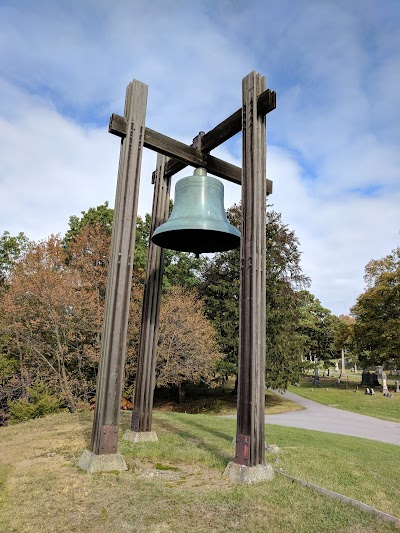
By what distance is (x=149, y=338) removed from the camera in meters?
6.84

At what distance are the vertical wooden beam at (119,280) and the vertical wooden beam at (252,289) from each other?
1.51m

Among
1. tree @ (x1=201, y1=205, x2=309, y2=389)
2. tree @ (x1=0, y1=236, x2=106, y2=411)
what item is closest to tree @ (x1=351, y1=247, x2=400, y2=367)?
tree @ (x1=201, y1=205, x2=309, y2=389)

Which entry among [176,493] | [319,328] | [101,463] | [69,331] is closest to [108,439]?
[101,463]

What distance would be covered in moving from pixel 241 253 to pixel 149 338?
2595 mm

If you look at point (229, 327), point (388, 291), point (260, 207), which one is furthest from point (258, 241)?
point (388, 291)

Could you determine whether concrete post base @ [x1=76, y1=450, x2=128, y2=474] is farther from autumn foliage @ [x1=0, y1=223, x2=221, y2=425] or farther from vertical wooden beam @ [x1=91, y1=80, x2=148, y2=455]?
autumn foliage @ [x1=0, y1=223, x2=221, y2=425]

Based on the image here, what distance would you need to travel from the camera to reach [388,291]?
28.3 meters

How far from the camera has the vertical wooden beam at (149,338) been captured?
657 cm

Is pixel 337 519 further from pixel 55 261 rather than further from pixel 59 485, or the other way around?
pixel 55 261

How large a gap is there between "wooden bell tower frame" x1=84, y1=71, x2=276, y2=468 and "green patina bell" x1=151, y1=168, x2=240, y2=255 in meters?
0.36

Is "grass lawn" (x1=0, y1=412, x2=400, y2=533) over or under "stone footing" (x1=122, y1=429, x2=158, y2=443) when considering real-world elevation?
under

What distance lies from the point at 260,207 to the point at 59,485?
4.02 meters

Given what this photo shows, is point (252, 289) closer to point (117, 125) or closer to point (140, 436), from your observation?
point (117, 125)

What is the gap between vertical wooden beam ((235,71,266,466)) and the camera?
468 centimetres
